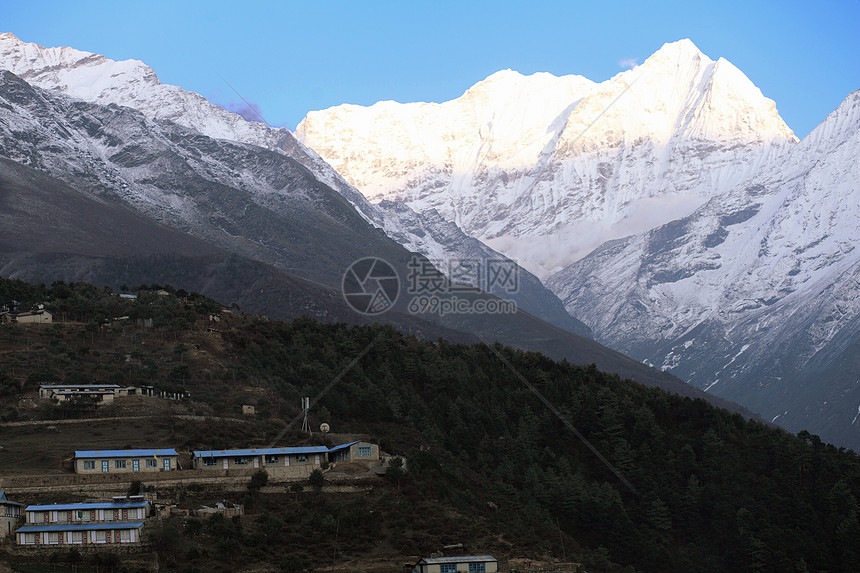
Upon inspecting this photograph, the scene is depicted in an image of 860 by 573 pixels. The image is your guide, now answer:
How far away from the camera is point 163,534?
77.2 metres

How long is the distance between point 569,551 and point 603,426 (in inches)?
1605

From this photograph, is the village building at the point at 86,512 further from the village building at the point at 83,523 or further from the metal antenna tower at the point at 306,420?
the metal antenna tower at the point at 306,420

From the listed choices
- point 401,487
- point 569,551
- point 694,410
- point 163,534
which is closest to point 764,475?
point 694,410

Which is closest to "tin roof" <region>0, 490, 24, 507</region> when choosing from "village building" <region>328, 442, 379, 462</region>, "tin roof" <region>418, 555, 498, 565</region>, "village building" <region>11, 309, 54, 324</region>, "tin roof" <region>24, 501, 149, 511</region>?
"tin roof" <region>24, 501, 149, 511</region>

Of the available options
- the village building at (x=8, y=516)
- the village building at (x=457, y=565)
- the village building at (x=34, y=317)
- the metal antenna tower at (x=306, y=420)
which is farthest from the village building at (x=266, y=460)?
the village building at (x=34, y=317)

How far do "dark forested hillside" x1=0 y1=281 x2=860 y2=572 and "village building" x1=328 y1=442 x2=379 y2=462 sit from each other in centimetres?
340

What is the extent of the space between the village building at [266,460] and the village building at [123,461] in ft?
8.59

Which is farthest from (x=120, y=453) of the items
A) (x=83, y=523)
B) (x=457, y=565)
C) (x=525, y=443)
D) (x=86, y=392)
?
(x=525, y=443)

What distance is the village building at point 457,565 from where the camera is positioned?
77.8 m

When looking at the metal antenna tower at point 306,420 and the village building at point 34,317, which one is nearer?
the metal antenna tower at point 306,420

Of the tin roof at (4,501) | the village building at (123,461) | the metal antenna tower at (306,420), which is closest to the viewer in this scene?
the tin roof at (4,501)

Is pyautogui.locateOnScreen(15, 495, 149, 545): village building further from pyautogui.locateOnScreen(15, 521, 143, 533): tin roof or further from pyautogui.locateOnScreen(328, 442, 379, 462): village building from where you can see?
pyautogui.locateOnScreen(328, 442, 379, 462): village building

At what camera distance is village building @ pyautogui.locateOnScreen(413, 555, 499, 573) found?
77750mm

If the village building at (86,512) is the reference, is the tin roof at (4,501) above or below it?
above
